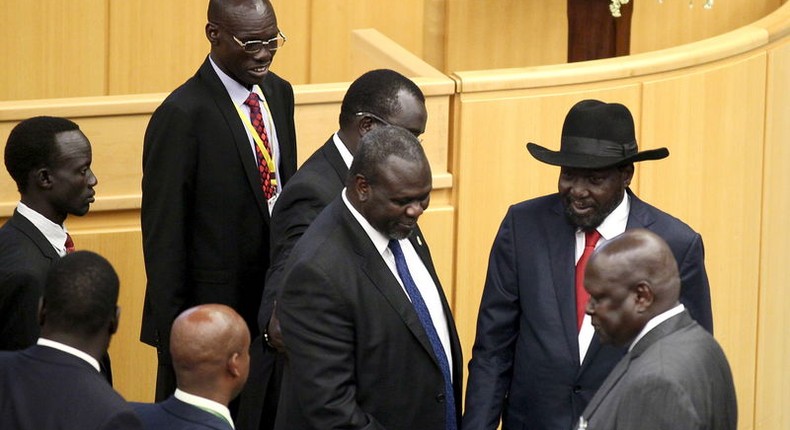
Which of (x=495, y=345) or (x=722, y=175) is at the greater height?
(x=722, y=175)

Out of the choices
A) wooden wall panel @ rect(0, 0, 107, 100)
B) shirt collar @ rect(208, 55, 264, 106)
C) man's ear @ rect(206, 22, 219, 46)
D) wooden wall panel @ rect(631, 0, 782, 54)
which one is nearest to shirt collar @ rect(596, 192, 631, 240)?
shirt collar @ rect(208, 55, 264, 106)

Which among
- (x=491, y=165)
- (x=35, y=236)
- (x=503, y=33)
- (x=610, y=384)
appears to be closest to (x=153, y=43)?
(x=503, y=33)

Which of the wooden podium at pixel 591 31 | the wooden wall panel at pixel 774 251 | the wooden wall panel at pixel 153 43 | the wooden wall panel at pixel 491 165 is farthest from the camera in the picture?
the wooden wall panel at pixel 153 43

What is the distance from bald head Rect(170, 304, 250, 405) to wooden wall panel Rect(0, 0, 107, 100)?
4272 mm

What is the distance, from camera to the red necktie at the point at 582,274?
14.7 feet

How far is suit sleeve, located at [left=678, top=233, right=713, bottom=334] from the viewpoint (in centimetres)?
440

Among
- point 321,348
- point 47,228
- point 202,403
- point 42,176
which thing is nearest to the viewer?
point 202,403

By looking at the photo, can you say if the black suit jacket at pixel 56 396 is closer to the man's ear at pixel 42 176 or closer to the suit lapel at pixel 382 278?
the suit lapel at pixel 382 278

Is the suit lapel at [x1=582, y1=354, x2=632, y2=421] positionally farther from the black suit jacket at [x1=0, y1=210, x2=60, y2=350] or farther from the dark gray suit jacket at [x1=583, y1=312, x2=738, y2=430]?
the black suit jacket at [x1=0, y1=210, x2=60, y2=350]

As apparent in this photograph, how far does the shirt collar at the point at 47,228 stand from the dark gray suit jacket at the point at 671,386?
1564 millimetres

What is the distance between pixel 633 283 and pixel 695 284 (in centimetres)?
79

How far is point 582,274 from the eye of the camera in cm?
448

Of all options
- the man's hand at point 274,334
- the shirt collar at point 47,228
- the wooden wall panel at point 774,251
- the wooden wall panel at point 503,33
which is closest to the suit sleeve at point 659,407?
the man's hand at point 274,334

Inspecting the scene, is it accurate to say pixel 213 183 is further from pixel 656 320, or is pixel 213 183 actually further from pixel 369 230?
pixel 656 320
